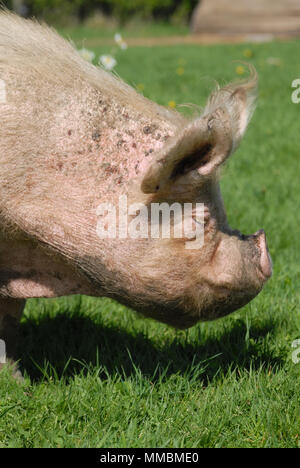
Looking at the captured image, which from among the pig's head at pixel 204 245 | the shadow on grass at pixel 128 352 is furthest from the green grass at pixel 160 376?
the pig's head at pixel 204 245

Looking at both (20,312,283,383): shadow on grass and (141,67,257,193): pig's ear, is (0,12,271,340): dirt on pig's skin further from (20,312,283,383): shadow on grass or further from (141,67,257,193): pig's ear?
(20,312,283,383): shadow on grass

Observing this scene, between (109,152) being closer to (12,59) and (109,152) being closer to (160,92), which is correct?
(12,59)

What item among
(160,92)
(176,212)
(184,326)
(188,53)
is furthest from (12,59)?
(188,53)

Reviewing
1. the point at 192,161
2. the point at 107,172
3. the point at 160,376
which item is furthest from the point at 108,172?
the point at 160,376

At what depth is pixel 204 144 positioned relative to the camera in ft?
7.67

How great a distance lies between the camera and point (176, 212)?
2.51 meters

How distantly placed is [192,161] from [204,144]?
0.10m

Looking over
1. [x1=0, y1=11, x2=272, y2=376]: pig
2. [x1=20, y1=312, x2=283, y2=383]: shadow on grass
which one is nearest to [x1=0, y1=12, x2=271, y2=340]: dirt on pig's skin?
[x1=0, y1=11, x2=272, y2=376]: pig

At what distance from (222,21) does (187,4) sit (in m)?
6.71

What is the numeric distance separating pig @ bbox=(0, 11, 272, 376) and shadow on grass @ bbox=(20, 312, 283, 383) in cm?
73

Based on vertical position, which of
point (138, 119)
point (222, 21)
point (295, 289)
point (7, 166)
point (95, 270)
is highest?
point (222, 21)

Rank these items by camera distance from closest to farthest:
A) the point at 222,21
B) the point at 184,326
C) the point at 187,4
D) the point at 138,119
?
the point at 138,119 < the point at 184,326 < the point at 222,21 < the point at 187,4

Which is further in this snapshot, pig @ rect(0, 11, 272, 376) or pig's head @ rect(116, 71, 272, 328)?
pig @ rect(0, 11, 272, 376)

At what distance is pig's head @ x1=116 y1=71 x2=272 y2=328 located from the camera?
7.66 ft
